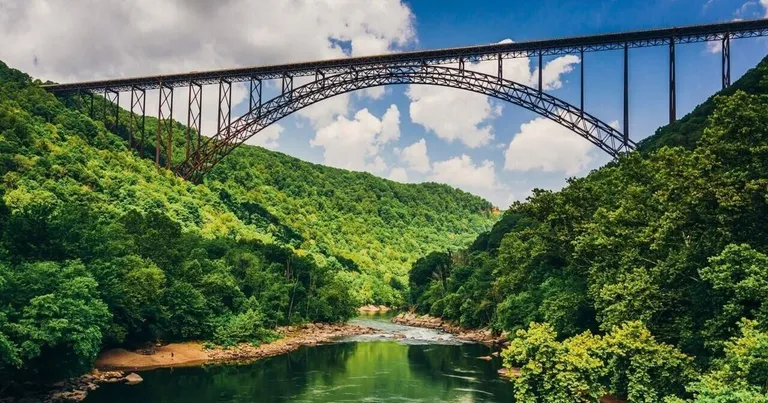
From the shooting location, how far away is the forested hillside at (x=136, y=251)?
25.5 meters

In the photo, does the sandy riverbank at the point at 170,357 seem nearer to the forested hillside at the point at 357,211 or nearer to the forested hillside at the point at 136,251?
the forested hillside at the point at 136,251

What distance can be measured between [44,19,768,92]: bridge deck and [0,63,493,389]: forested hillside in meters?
10.1

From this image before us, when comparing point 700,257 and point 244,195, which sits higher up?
point 244,195

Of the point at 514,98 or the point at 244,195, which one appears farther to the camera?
the point at 244,195

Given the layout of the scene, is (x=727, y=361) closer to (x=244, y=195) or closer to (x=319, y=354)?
(x=319, y=354)

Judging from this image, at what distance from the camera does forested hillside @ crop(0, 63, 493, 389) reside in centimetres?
2550

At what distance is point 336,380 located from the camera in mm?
33469

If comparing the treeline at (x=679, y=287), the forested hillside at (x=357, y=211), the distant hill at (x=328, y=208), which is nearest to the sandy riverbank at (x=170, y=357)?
the treeline at (x=679, y=287)

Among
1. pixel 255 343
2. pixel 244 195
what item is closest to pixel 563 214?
pixel 255 343

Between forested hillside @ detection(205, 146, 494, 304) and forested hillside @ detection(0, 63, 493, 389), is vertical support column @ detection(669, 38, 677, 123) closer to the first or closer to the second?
forested hillside @ detection(0, 63, 493, 389)

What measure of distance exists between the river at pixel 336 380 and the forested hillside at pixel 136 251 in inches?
156

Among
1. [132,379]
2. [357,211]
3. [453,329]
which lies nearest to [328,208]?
[357,211]

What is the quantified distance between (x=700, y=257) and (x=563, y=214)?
39.8 feet

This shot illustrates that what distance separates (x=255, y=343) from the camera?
46.0 meters
